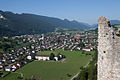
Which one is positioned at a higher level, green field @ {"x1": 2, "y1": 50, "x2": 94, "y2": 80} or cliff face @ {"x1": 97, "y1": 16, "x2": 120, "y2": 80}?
cliff face @ {"x1": 97, "y1": 16, "x2": 120, "y2": 80}

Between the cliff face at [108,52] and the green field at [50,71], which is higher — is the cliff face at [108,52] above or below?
above

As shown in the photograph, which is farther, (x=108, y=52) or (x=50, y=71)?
(x=50, y=71)

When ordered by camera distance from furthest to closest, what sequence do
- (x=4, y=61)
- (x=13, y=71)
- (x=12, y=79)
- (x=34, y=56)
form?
(x=34, y=56), (x=4, y=61), (x=13, y=71), (x=12, y=79)

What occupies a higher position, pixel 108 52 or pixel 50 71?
pixel 108 52

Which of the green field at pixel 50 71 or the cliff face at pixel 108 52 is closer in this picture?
the cliff face at pixel 108 52

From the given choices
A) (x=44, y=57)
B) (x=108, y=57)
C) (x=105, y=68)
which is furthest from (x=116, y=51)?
(x=44, y=57)

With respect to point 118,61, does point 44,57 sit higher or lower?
lower

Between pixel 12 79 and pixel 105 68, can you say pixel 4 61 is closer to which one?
pixel 12 79

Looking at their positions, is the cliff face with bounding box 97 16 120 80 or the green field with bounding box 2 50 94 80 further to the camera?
the green field with bounding box 2 50 94 80
